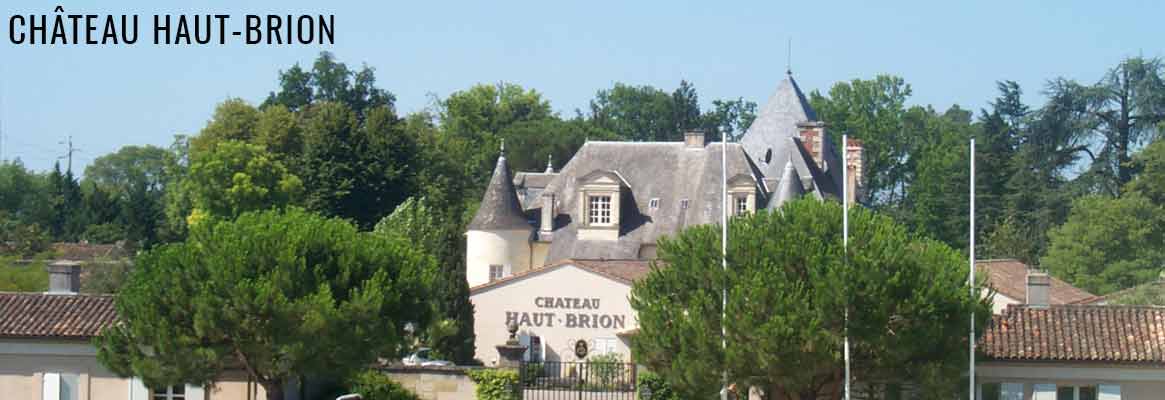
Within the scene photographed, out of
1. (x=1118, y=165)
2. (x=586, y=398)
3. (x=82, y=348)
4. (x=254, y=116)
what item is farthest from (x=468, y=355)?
(x=1118, y=165)

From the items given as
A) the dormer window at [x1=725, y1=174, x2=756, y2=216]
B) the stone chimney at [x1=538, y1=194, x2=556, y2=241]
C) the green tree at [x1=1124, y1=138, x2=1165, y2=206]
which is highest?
the green tree at [x1=1124, y1=138, x2=1165, y2=206]

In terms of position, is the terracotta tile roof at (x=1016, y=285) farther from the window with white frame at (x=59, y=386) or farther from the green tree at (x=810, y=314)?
the window with white frame at (x=59, y=386)

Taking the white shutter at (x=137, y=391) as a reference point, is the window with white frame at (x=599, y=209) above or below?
above

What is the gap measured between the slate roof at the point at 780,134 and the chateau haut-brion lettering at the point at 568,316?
22.7 meters

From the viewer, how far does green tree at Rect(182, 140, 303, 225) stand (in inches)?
3029

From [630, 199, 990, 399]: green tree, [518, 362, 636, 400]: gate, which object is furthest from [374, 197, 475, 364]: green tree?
[630, 199, 990, 399]: green tree

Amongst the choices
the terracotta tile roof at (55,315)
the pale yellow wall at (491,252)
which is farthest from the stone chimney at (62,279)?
the pale yellow wall at (491,252)

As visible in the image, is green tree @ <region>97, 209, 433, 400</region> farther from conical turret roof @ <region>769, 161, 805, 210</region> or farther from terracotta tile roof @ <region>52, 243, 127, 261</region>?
terracotta tile roof @ <region>52, 243, 127, 261</region>

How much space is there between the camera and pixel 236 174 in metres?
77.2

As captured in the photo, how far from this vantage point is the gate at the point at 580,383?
42.2 m

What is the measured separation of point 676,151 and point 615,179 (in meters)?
4.28

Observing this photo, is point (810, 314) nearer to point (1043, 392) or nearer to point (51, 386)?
point (1043, 392)

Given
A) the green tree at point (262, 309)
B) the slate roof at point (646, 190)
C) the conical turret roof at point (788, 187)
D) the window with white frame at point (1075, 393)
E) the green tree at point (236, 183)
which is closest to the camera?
the green tree at point (262, 309)

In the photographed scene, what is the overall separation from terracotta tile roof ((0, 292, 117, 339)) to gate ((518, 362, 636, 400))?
29.1 ft
